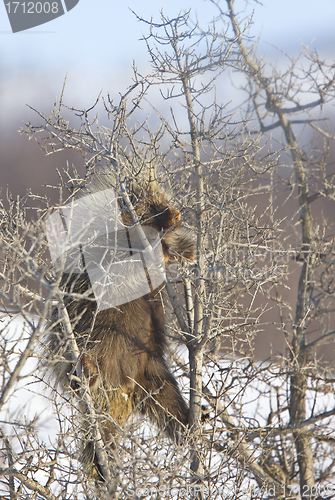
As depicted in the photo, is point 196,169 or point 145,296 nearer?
point 196,169

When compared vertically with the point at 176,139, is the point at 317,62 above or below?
above

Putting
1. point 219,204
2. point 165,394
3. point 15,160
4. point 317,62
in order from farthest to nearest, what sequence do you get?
point 15,160, point 317,62, point 165,394, point 219,204

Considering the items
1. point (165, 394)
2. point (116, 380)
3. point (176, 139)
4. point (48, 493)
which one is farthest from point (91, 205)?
point (48, 493)

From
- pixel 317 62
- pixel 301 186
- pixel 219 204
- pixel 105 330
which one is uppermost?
pixel 317 62

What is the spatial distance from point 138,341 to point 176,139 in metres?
1.03

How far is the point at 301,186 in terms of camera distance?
3059 millimetres

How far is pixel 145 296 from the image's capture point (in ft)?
7.31

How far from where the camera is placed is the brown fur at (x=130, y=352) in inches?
81.0

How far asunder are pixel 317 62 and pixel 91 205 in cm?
165

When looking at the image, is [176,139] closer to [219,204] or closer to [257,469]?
[219,204]

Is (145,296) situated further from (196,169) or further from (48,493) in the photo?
(48,493)

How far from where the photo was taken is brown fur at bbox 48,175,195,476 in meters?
2.06

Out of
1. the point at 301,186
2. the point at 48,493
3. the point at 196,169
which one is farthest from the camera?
the point at 301,186

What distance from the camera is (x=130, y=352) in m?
2.12
